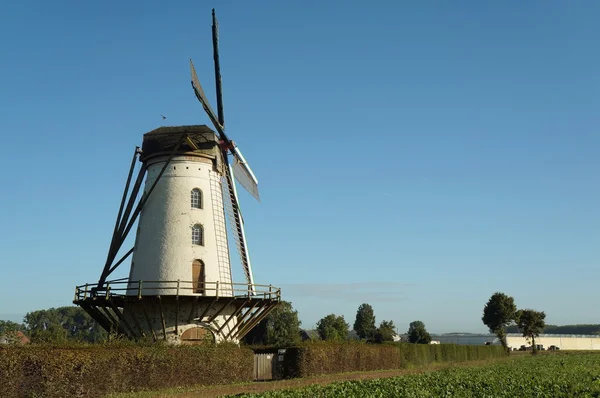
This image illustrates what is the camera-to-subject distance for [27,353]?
61.2ft

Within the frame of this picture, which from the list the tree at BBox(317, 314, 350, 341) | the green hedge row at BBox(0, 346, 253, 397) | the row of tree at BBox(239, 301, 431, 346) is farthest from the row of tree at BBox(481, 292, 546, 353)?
the green hedge row at BBox(0, 346, 253, 397)

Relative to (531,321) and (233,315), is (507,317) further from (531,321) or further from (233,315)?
(233,315)

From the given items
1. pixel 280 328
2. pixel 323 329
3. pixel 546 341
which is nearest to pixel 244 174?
pixel 280 328

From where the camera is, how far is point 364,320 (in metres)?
110

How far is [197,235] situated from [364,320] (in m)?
84.2

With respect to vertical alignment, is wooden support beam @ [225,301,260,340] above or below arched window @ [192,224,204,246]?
below

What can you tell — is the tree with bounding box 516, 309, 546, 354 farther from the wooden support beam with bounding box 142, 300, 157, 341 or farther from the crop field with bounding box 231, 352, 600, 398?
the wooden support beam with bounding box 142, 300, 157, 341

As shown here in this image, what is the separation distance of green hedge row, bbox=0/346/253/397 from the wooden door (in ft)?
15.7

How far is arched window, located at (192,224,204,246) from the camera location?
3089cm

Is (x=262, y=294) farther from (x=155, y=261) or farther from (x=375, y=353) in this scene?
(x=375, y=353)

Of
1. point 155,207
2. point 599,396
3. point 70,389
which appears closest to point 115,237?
point 155,207

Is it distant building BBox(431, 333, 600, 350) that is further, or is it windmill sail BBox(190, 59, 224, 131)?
distant building BBox(431, 333, 600, 350)

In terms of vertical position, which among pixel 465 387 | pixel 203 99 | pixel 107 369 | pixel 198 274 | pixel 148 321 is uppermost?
pixel 203 99

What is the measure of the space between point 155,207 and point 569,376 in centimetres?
2293
